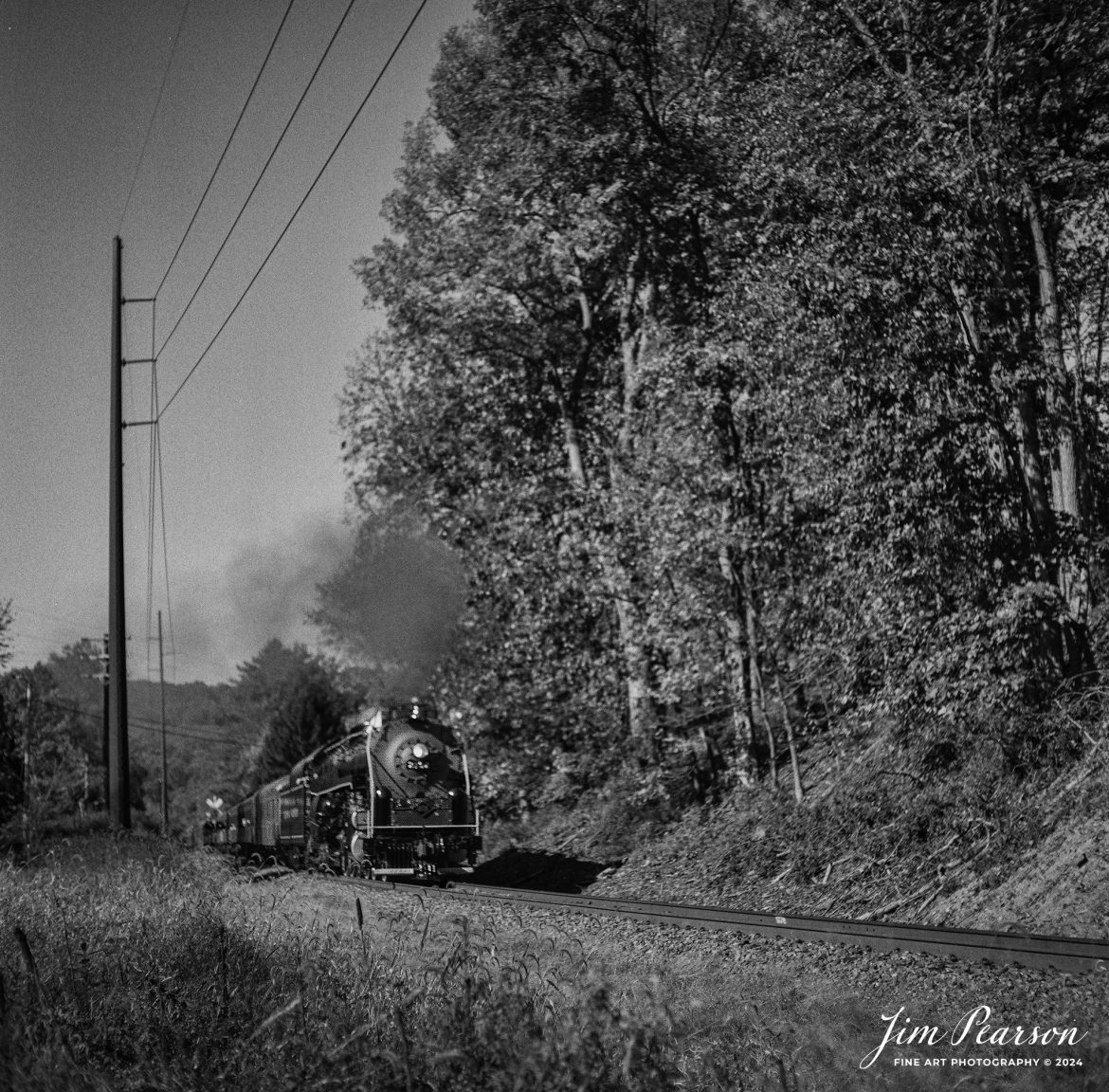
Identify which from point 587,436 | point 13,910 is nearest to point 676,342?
point 587,436

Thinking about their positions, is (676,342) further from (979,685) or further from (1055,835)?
(1055,835)

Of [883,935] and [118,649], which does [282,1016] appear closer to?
[883,935]

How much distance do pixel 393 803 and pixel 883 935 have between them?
13008mm

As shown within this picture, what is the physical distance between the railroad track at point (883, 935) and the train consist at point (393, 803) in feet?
19.6

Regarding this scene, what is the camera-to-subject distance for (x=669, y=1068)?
584cm

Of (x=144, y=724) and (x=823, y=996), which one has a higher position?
(x=144, y=724)

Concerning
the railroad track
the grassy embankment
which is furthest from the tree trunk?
the grassy embankment

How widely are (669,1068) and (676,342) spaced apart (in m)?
15.3

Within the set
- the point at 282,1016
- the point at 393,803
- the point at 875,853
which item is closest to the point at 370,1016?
the point at 282,1016
